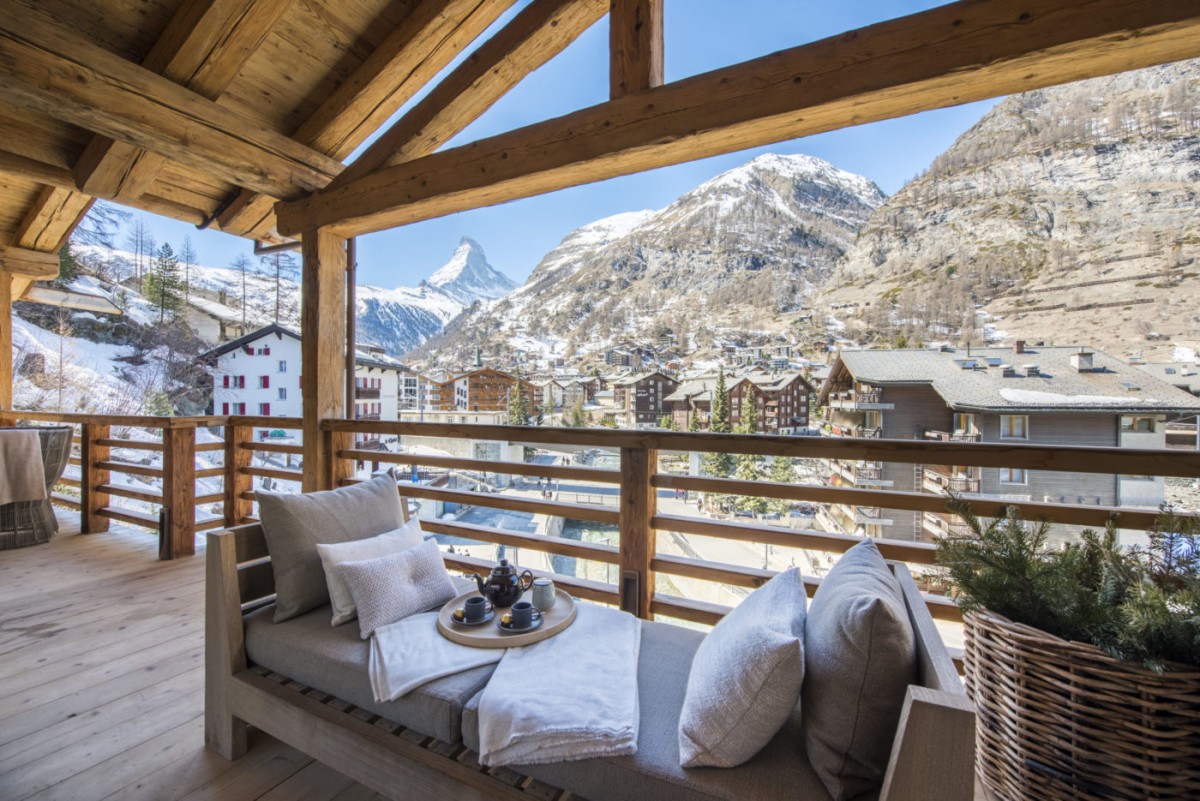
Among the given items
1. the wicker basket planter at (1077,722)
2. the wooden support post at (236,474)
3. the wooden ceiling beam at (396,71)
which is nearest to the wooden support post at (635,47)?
the wooden ceiling beam at (396,71)

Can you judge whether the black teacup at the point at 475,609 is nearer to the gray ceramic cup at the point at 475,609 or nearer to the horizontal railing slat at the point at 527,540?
the gray ceramic cup at the point at 475,609

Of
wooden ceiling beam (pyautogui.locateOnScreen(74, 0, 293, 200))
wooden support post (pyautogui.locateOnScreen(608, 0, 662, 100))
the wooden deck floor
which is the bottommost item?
the wooden deck floor

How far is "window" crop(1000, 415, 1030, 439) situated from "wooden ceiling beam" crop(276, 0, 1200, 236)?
3.88ft

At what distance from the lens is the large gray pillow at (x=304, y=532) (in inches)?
68.8

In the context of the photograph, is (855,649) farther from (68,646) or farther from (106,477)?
(106,477)

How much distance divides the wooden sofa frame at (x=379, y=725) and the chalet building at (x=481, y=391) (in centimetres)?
160

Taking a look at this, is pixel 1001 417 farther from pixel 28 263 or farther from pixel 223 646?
pixel 28 263

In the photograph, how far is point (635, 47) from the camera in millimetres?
2236

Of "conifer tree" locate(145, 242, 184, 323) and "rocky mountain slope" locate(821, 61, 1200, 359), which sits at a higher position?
"conifer tree" locate(145, 242, 184, 323)

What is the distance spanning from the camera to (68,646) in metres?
2.35

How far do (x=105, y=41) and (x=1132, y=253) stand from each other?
16.3 ft

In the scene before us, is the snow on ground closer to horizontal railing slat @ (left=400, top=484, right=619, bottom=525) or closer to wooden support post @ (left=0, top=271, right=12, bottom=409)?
wooden support post @ (left=0, top=271, right=12, bottom=409)

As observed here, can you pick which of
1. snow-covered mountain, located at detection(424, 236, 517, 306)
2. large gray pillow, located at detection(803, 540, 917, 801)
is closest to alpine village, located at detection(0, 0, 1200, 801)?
large gray pillow, located at detection(803, 540, 917, 801)

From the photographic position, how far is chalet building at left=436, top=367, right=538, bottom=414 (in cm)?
338
